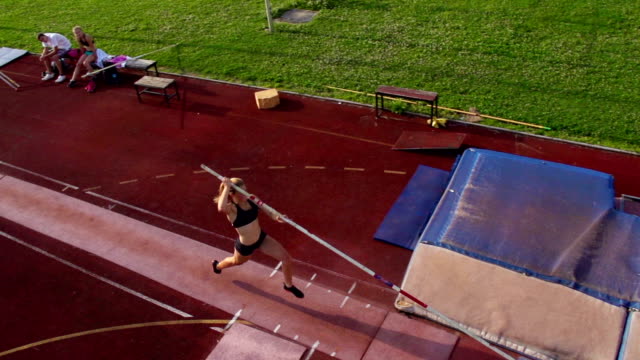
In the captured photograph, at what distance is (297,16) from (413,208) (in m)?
12.6

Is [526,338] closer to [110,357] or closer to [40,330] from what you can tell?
[110,357]

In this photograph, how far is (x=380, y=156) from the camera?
12.8m

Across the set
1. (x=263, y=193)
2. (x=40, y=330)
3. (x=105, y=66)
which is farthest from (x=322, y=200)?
(x=105, y=66)

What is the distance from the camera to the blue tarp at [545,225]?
26.7ft

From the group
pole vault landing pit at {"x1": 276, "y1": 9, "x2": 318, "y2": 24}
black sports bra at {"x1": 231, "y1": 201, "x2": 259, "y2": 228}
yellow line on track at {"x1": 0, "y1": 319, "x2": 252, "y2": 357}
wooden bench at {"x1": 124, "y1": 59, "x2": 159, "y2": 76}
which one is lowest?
yellow line on track at {"x1": 0, "y1": 319, "x2": 252, "y2": 357}

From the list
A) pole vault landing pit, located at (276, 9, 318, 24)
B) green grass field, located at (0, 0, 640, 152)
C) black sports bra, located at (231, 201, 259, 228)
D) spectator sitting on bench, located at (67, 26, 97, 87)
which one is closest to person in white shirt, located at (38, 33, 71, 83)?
spectator sitting on bench, located at (67, 26, 97, 87)

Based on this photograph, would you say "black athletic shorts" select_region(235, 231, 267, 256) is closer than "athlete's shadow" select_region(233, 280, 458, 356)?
No

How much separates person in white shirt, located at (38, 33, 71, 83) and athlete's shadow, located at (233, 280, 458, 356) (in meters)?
13.2

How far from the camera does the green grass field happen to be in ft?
47.1

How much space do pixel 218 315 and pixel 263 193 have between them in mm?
3567

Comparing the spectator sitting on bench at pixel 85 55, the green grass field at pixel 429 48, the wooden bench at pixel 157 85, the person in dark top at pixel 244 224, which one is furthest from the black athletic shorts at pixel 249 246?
the spectator sitting on bench at pixel 85 55

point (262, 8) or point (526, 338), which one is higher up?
point (262, 8)

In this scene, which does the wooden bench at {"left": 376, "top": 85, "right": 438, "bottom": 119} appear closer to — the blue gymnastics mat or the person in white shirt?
the blue gymnastics mat

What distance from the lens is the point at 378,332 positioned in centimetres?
851
